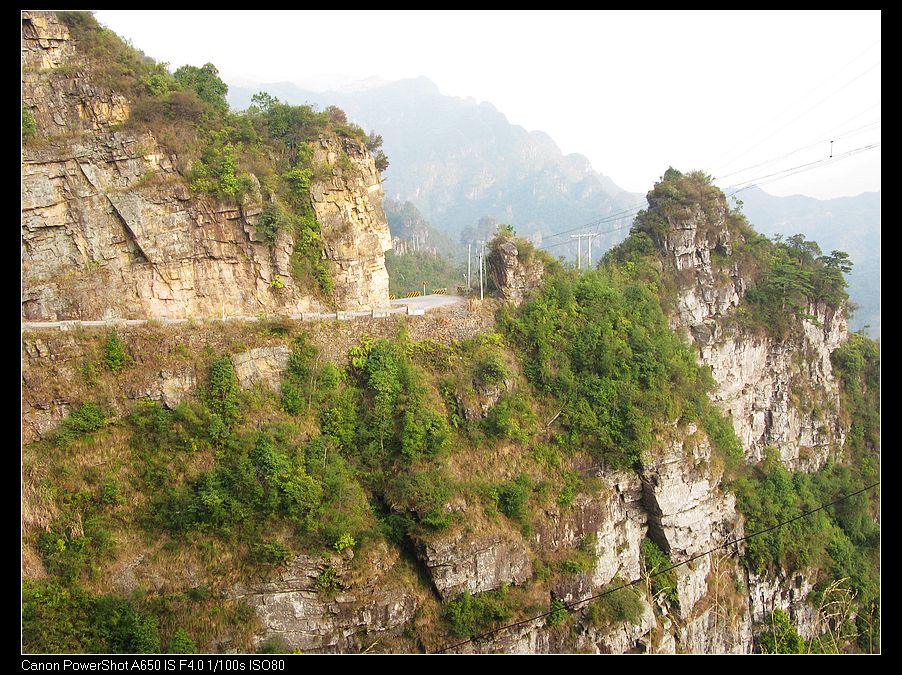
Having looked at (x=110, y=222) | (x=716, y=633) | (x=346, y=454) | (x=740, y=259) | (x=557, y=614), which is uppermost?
(x=110, y=222)

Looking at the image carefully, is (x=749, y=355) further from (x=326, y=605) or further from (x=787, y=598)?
(x=326, y=605)

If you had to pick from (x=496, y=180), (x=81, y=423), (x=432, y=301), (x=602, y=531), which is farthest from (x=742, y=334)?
(x=496, y=180)

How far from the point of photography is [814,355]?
92.7ft

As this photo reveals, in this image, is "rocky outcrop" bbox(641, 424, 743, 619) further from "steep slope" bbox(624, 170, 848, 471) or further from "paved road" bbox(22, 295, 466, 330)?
"paved road" bbox(22, 295, 466, 330)

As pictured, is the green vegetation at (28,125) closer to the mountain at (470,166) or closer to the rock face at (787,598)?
the rock face at (787,598)

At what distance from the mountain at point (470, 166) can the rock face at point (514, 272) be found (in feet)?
334

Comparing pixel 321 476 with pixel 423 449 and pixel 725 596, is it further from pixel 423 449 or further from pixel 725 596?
pixel 725 596

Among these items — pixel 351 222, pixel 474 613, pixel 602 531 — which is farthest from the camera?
pixel 351 222

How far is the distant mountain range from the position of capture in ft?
426

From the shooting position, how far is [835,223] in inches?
5472

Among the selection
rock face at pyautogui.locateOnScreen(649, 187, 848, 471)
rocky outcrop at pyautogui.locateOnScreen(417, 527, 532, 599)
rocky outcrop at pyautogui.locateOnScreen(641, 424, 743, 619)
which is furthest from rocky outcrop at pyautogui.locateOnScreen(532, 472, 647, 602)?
rock face at pyautogui.locateOnScreen(649, 187, 848, 471)

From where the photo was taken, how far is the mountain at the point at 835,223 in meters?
107

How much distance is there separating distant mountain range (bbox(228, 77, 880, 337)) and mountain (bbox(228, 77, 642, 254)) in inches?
12.1

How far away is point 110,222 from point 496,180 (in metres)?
144
